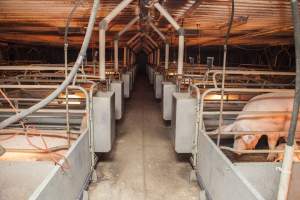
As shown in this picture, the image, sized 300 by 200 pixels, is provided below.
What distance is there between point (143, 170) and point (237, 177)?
6.52 ft

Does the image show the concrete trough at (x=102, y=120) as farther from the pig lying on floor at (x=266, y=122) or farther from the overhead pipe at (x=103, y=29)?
the pig lying on floor at (x=266, y=122)

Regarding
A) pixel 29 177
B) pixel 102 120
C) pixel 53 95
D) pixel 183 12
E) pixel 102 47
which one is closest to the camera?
pixel 53 95

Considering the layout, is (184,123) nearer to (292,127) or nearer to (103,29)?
(103,29)

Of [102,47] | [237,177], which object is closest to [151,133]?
[102,47]

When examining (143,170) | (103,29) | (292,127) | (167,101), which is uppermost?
(103,29)

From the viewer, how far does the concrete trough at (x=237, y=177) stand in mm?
1775

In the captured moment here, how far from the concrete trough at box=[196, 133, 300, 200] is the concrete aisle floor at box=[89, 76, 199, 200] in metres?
0.65

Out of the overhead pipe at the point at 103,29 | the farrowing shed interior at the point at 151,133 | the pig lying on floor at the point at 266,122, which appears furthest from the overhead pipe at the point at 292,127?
the overhead pipe at the point at 103,29

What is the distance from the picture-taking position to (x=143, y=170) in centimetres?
354

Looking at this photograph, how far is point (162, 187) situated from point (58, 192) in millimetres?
1616

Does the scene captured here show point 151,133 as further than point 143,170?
Yes

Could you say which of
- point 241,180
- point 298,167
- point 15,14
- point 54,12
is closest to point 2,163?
point 241,180

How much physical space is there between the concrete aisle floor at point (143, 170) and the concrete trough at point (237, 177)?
0.65 m

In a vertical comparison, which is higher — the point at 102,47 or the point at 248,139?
the point at 102,47
